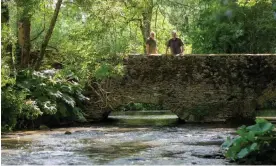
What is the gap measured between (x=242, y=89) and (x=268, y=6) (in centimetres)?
1121

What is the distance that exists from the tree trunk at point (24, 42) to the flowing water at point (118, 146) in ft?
9.97

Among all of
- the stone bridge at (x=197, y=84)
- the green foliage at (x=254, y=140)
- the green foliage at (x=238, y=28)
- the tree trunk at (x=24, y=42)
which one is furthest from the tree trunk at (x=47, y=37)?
the green foliage at (x=238, y=28)

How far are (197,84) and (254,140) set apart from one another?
11.7m

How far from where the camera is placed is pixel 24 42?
19703 mm

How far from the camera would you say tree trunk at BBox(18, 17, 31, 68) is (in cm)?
1944

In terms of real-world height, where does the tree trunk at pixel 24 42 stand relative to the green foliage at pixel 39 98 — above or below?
above

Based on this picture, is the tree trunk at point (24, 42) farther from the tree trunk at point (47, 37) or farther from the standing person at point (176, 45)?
the standing person at point (176, 45)

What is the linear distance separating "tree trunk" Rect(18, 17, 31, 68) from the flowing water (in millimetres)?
3038

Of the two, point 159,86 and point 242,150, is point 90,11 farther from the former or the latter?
point 242,150

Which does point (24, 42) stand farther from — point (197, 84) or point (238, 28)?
point (238, 28)

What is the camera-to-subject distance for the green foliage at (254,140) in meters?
9.52

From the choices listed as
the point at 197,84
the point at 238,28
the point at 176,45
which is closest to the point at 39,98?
the point at 176,45

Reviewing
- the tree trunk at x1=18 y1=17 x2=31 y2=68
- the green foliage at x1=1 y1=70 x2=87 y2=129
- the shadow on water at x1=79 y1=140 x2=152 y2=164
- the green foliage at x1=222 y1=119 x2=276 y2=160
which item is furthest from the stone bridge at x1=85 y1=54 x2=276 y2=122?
the green foliage at x1=222 y1=119 x2=276 y2=160

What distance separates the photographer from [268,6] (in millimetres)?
30984
